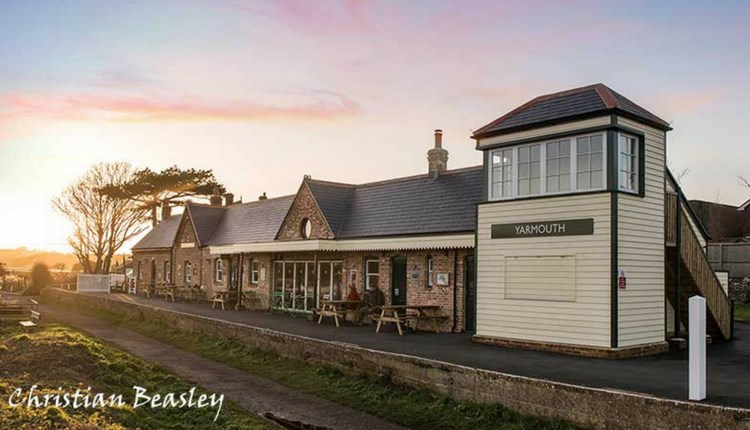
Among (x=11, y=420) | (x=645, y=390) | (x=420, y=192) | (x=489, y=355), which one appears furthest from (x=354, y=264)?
(x=11, y=420)

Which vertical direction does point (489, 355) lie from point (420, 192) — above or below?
below

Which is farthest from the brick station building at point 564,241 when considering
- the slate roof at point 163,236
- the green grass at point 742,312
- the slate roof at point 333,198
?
the slate roof at point 163,236

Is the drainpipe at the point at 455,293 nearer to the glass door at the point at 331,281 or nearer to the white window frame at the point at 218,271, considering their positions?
the glass door at the point at 331,281

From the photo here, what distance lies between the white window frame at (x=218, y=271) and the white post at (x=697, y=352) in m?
25.5

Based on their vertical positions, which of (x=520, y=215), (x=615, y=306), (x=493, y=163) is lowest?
(x=615, y=306)

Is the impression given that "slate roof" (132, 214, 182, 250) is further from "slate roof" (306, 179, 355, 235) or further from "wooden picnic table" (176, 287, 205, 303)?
"slate roof" (306, 179, 355, 235)

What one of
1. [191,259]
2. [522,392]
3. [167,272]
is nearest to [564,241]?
[522,392]

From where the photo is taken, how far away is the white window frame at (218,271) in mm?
32594

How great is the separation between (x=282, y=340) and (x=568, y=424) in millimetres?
8852

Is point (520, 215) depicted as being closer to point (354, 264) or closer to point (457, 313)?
point (457, 313)

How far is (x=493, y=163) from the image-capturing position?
16.9 meters

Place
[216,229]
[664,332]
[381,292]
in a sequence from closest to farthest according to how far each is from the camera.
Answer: [664,332]
[381,292]
[216,229]

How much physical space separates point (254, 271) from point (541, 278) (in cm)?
1672

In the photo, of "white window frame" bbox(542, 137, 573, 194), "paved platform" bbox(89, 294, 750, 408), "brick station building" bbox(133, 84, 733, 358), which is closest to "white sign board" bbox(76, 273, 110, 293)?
Result: "brick station building" bbox(133, 84, 733, 358)
